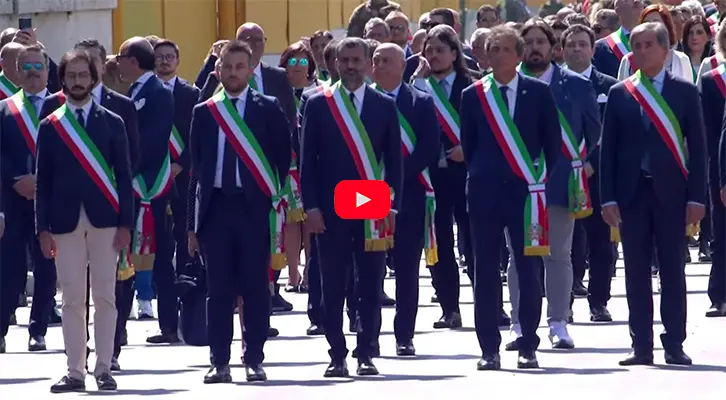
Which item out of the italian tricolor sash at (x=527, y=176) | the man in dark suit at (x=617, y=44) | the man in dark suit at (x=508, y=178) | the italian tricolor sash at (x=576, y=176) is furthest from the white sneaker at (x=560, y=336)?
the man in dark suit at (x=617, y=44)

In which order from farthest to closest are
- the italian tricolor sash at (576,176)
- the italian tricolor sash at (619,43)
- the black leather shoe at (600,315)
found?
1. the italian tricolor sash at (619,43)
2. the black leather shoe at (600,315)
3. the italian tricolor sash at (576,176)

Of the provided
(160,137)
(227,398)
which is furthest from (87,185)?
(160,137)

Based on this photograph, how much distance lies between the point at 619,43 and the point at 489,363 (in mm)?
5801

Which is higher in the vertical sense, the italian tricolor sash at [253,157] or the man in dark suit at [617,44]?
the man in dark suit at [617,44]

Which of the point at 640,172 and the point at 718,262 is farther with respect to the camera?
the point at 718,262

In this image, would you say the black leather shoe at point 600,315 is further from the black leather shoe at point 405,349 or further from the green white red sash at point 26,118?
the green white red sash at point 26,118

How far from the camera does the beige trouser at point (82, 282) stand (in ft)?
44.7

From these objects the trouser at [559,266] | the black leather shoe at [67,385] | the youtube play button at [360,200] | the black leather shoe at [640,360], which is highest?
the youtube play button at [360,200]

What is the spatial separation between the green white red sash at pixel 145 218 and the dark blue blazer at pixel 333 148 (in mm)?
Answer: 2381

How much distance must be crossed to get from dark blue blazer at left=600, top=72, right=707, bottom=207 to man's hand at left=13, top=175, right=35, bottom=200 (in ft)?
13.3

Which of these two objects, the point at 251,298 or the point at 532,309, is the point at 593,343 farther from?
the point at 251,298

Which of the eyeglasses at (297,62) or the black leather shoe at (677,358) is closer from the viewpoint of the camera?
the black leather shoe at (677,358)

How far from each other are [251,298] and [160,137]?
264cm

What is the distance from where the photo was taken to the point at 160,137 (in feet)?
53.0
